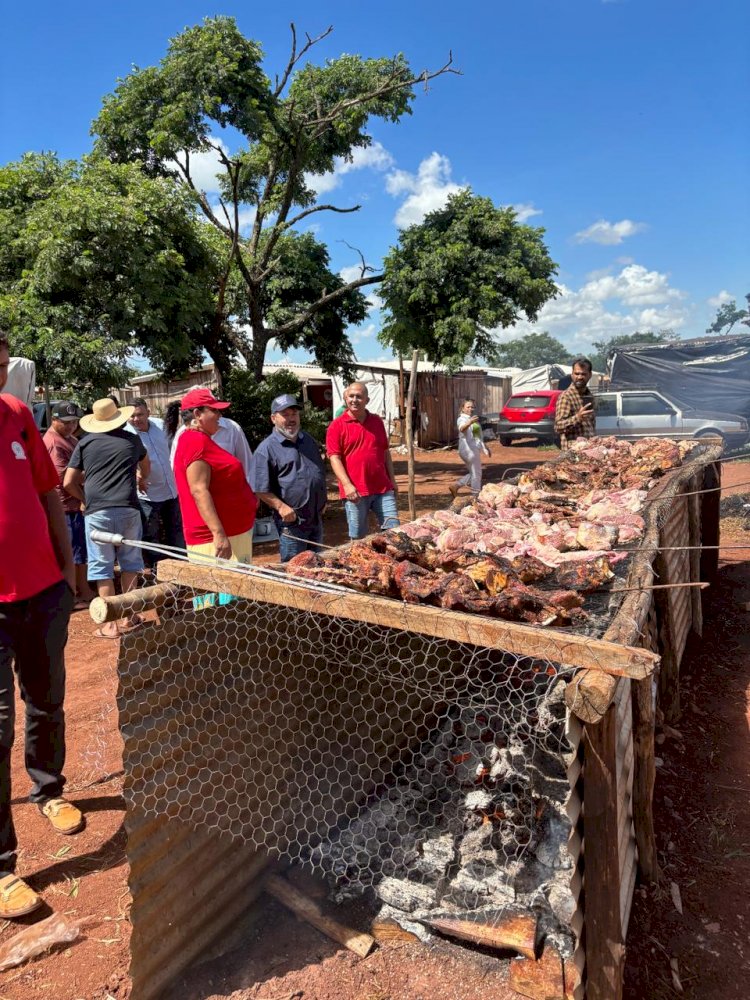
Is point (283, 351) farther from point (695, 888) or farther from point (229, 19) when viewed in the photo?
point (695, 888)

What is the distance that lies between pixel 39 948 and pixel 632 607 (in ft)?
8.29

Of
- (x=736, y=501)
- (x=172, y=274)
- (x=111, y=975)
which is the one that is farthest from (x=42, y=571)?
(x=736, y=501)

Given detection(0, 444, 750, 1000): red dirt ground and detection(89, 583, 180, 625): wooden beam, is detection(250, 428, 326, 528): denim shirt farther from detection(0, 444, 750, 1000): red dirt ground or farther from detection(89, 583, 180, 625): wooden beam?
detection(89, 583, 180, 625): wooden beam

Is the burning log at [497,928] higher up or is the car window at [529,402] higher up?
the car window at [529,402]

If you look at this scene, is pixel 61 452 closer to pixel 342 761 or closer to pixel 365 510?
pixel 365 510

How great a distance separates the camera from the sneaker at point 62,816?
298 centimetres

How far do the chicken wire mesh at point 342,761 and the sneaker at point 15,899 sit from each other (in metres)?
0.76

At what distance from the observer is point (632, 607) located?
84.6 inches

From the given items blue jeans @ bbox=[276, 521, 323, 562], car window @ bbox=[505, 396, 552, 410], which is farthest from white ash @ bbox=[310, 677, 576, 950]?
car window @ bbox=[505, 396, 552, 410]

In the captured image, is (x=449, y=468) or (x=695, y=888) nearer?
(x=695, y=888)

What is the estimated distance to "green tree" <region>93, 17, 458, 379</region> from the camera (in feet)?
34.1

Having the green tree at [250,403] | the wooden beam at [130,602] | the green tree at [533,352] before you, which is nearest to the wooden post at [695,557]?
Answer: the wooden beam at [130,602]

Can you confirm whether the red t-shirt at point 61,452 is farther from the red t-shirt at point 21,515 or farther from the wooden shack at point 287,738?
the wooden shack at point 287,738

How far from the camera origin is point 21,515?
2.64m
